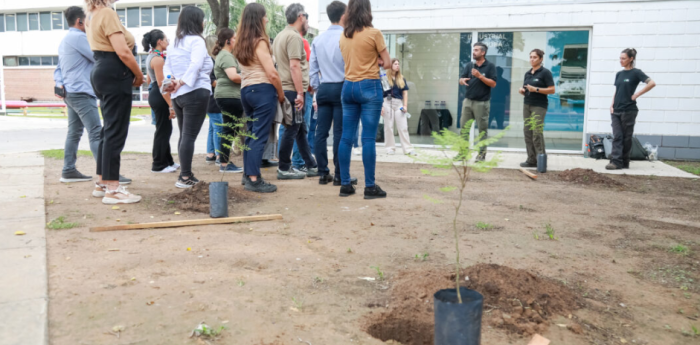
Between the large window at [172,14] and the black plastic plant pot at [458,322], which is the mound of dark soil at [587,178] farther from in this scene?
the large window at [172,14]

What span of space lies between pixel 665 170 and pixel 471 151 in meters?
8.07

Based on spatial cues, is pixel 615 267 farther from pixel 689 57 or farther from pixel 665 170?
pixel 689 57

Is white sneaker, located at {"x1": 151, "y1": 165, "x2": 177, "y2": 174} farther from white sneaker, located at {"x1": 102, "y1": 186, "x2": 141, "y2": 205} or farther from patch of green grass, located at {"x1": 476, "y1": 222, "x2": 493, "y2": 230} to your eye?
patch of green grass, located at {"x1": 476, "y1": 222, "x2": 493, "y2": 230}

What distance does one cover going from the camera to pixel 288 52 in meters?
6.42

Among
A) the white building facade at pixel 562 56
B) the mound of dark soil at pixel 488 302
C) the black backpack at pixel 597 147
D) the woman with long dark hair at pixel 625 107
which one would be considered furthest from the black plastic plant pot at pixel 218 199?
the black backpack at pixel 597 147

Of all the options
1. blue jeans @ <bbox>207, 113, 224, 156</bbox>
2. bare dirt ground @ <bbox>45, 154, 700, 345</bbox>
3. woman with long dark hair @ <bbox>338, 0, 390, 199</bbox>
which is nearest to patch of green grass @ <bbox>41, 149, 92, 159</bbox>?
blue jeans @ <bbox>207, 113, 224, 156</bbox>

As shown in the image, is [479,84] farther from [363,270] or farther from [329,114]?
[363,270]

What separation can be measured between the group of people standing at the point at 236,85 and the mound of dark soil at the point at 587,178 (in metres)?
2.82

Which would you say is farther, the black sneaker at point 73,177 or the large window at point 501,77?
the large window at point 501,77

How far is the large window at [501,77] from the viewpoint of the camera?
37.5ft

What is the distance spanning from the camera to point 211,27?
37.5m

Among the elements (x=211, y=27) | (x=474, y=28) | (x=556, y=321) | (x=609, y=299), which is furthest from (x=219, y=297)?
(x=211, y=27)

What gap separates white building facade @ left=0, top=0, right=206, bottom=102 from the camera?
141 feet

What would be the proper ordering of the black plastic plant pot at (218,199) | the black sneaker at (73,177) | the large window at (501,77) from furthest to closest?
the large window at (501,77), the black sneaker at (73,177), the black plastic plant pot at (218,199)
